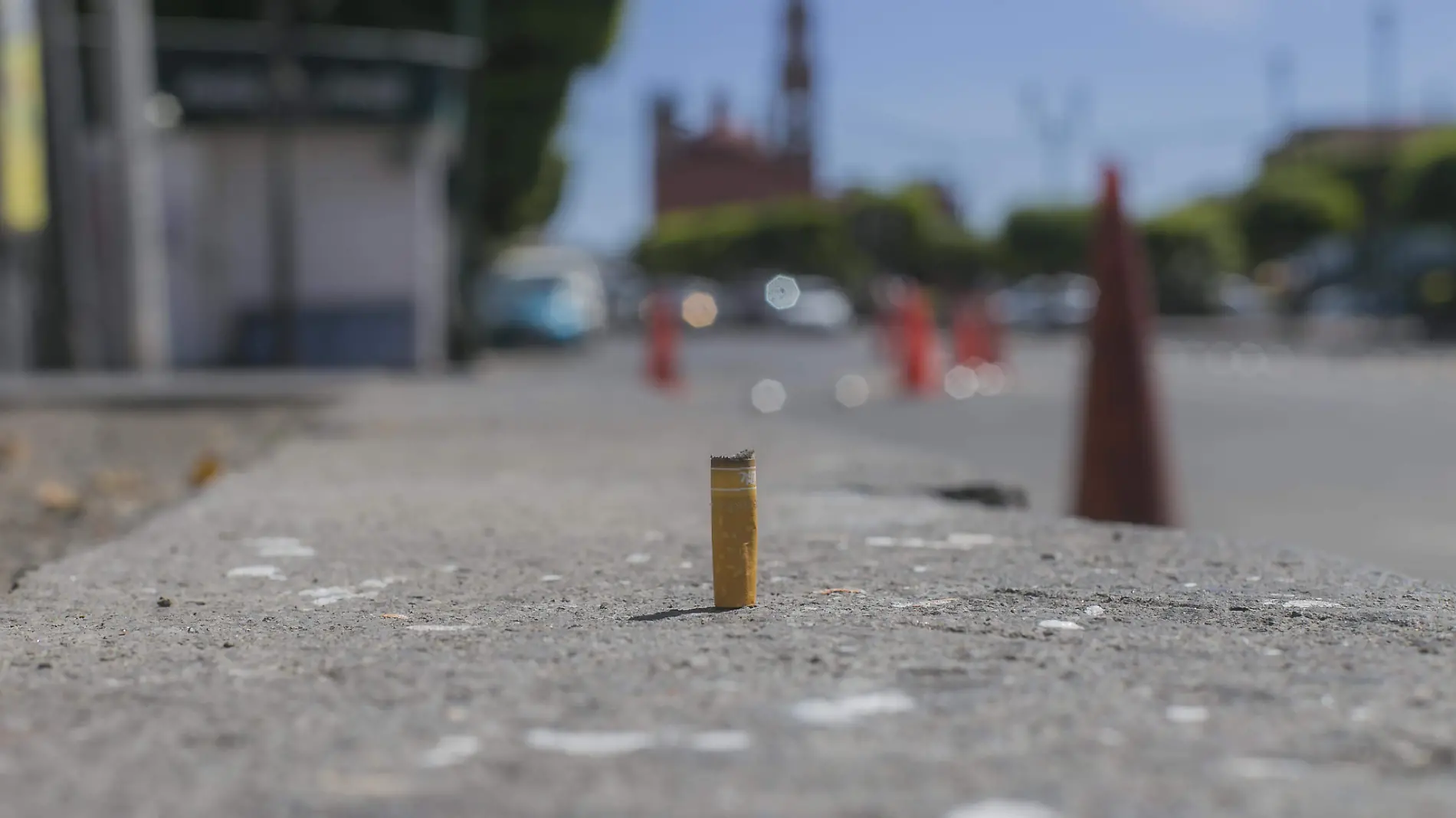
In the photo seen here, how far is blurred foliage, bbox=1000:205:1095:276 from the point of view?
74.6 meters

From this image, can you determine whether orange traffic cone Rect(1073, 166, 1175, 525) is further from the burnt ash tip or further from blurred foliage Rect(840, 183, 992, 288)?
blurred foliage Rect(840, 183, 992, 288)

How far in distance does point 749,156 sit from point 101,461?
111725mm

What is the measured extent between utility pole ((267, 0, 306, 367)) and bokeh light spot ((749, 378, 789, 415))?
240 inches

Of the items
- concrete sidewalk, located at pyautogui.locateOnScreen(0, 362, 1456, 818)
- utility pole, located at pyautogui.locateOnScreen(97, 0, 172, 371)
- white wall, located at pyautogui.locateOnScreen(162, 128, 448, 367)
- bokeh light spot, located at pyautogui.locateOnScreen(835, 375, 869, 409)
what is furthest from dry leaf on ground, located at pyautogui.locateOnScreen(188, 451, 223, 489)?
white wall, located at pyautogui.locateOnScreen(162, 128, 448, 367)

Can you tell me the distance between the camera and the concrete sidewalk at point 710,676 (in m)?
2.82

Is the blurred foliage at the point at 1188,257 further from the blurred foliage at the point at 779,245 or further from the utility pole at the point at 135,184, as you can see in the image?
the utility pole at the point at 135,184

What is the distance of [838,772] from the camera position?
9.46 ft

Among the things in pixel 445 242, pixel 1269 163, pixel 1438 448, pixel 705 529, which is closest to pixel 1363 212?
pixel 1269 163

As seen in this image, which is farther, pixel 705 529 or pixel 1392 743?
pixel 705 529

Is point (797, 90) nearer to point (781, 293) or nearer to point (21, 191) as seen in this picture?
point (781, 293)

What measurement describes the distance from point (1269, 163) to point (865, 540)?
11254 centimetres

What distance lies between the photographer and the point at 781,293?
167 ft

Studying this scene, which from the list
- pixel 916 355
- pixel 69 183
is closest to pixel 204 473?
pixel 916 355

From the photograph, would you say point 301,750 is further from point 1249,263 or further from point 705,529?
point 1249,263
